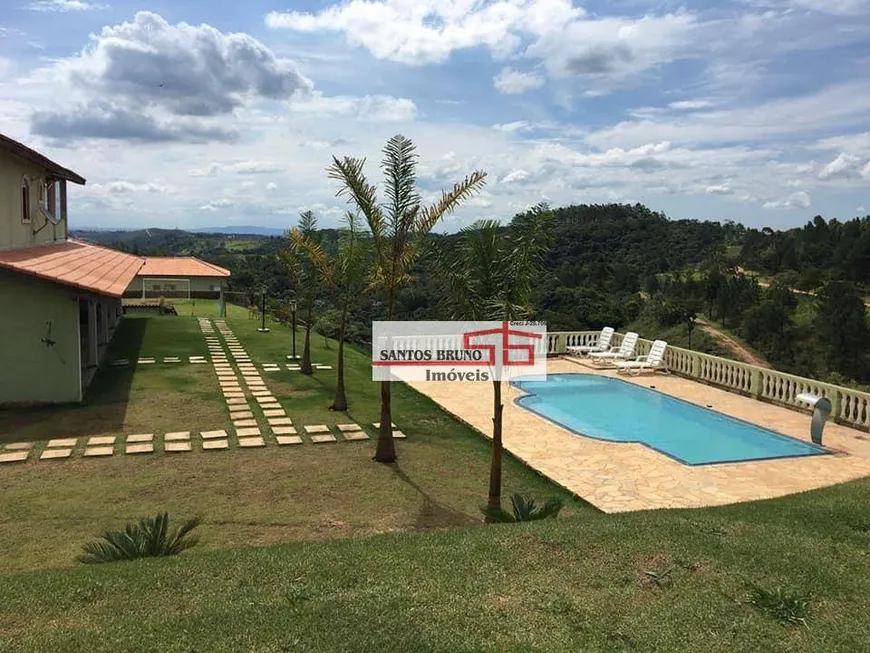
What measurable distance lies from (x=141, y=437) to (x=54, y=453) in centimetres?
116

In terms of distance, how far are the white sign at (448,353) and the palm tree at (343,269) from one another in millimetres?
3031

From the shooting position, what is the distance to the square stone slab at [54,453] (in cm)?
834

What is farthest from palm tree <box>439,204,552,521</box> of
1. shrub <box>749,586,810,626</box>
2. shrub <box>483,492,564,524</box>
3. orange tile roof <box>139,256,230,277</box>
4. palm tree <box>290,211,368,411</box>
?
orange tile roof <box>139,256,230,277</box>

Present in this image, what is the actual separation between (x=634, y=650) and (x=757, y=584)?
141 cm

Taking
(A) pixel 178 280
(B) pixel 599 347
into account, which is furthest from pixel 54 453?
(A) pixel 178 280

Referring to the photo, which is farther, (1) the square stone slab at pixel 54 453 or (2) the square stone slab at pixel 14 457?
(1) the square stone slab at pixel 54 453

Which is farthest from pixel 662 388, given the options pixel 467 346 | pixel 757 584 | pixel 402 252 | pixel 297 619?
pixel 297 619

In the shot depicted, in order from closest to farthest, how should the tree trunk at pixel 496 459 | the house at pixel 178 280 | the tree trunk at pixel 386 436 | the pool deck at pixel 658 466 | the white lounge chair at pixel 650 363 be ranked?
the tree trunk at pixel 496 459 < the pool deck at pixel 658 466 < the tree trunk at pixel 386 436 < the white lounge chair at pixel 650 363 < the house at pixel 178 280

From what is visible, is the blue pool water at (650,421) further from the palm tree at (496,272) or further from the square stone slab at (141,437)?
the square stone slab at (141,437)

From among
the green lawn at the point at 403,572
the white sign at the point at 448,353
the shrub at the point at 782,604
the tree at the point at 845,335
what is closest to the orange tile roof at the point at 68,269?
the green lawn at the point at 403,572

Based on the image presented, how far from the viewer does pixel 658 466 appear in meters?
9.21

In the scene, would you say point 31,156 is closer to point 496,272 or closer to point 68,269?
point 68,269

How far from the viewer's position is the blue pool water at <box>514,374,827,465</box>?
1031 centimetres

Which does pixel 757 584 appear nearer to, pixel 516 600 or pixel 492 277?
pixel 516 600
